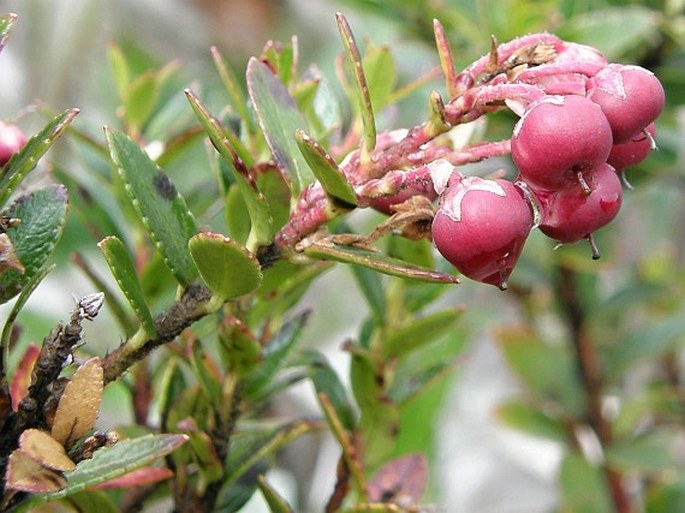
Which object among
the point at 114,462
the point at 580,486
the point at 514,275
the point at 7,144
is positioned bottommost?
the point at 580,486

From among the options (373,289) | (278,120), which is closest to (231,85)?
(278,120)

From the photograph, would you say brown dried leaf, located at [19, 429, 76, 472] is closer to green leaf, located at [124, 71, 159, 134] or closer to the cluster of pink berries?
the cluster of pink berries

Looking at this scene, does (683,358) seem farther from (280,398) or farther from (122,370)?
(122,370)

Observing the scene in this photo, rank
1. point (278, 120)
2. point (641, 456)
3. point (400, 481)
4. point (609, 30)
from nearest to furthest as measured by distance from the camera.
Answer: point (278, 120), point (400, 481), point (609, 30), point (641, 456)

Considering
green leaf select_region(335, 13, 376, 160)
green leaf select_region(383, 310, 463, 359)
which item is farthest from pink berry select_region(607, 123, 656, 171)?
green leaf select_region(383, 310, 463, 359)

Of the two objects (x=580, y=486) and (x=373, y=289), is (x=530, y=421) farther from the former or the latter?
(x=373, y=289)

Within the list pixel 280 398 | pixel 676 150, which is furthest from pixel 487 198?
pixel 280 398
